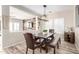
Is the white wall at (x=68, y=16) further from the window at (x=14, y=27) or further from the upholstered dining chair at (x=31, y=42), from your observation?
the window at (x=14, y=27)

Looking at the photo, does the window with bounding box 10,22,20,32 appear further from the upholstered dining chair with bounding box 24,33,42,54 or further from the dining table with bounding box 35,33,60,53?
the dining table with bounding box 35,33,60,53

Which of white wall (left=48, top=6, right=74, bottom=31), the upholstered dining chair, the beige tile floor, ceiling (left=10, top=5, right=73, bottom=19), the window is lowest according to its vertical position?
the beige tile floor

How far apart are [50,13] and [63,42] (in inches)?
27.2

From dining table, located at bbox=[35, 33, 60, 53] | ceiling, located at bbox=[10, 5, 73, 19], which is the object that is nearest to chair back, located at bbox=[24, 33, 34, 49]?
dining table, located at bbox=[35, 33, 60, 53]

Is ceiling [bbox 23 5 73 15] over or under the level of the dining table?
over

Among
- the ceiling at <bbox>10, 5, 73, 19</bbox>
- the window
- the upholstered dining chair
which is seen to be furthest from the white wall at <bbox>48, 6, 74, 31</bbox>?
the window

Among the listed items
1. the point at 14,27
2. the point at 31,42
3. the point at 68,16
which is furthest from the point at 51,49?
the point at 14,27

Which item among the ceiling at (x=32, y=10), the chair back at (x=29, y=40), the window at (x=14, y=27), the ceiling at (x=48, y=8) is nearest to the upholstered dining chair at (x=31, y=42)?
the chair back at (x=29, y=40)

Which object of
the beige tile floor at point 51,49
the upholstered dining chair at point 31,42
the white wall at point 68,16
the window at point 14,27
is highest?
the white wall at point 68,16

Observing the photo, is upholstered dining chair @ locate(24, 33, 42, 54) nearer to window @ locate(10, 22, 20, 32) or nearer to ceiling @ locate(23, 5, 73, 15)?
window @ locate(10, 22, 20, 32)
